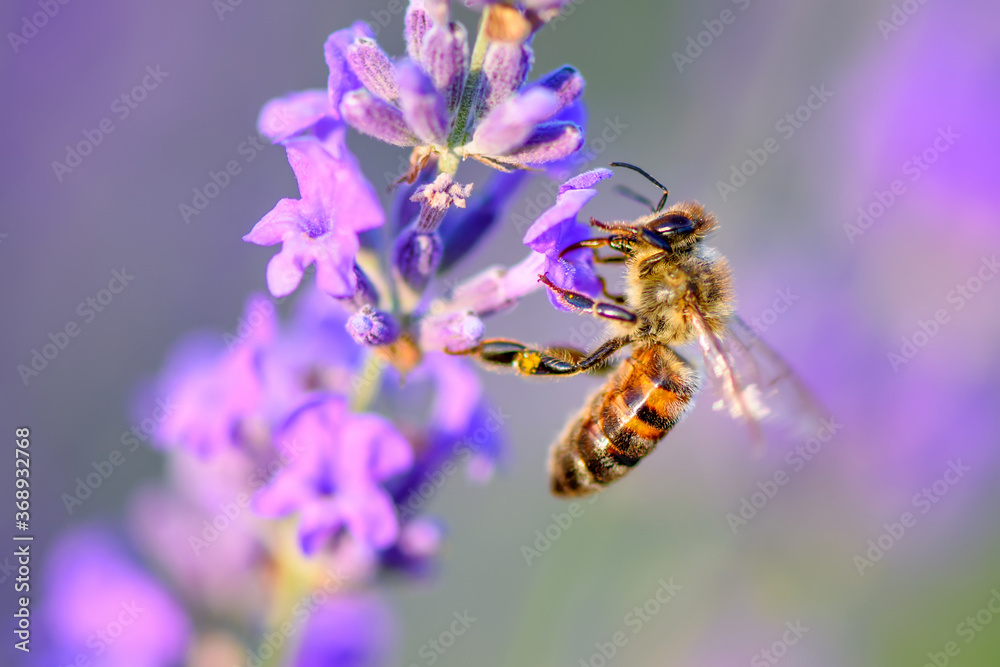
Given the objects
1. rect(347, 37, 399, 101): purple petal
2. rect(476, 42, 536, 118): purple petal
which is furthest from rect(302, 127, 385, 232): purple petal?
rect(476, 42, 536, 118): purple petal

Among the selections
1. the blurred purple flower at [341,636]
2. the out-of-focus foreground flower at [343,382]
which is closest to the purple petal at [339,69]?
the out-of-focus foreground flower at [343,382]

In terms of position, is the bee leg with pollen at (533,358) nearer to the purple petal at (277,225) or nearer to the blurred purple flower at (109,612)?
Answer: the purple petal at (277,225)

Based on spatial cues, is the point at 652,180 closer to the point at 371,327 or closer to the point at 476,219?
the point at 476,219

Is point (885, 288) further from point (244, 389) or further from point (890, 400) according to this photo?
point (244, 389)

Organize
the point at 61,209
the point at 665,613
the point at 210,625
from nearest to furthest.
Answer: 1. the point at 210,625
2. the point at 665,613
3. the point at 61,209

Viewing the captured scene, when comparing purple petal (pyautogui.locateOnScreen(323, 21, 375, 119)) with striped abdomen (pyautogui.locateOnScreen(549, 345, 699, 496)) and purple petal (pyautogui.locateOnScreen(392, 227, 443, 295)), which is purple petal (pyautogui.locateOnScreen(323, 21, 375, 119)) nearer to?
purple petal (pyautogui.locateOnScreen(392, 227, 443, 295))

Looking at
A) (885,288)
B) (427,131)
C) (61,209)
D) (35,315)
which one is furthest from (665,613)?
(61,209)
